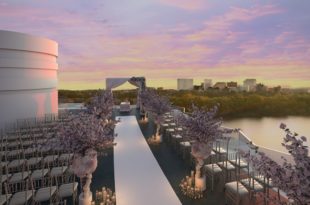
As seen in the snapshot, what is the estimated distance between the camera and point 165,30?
73.4 feet

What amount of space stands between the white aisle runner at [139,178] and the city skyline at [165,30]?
927cm

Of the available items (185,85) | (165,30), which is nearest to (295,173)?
(165,30)

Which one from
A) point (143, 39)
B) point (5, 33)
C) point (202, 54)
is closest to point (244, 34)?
point (202, 54)

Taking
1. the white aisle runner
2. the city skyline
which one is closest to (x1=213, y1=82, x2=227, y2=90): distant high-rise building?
the city skyline

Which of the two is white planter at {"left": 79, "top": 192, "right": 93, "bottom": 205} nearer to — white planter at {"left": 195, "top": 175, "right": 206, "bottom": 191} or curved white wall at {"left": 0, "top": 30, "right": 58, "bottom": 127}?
white planter at {"left": 195, "top": 175, "right": 206, "bottom": 191}

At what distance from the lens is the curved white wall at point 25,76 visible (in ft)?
52.7

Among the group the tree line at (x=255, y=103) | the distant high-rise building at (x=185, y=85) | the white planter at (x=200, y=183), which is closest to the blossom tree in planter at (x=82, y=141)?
the white planter at (x=200, y=183)

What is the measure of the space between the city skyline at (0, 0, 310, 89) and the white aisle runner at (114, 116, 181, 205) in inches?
365

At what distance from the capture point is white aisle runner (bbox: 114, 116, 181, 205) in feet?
20.4

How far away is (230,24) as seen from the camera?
727 inches

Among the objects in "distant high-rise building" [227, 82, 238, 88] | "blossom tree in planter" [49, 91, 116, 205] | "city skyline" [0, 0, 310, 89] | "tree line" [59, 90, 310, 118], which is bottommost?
"tree line" [59, 90, 310, 118]

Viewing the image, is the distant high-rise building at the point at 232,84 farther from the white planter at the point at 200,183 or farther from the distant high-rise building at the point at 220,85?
the white planter at the point at 200,183

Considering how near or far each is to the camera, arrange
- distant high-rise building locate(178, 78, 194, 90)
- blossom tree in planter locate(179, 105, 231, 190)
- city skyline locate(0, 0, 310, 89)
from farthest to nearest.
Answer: distant high-rise building locate(178, 78, 194, 90) < city skyline locate(0, 0, 310, 89) < blossom tree in planter locate(179, 105, 231, 190)

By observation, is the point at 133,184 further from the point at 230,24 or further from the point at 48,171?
the point at 230,24
